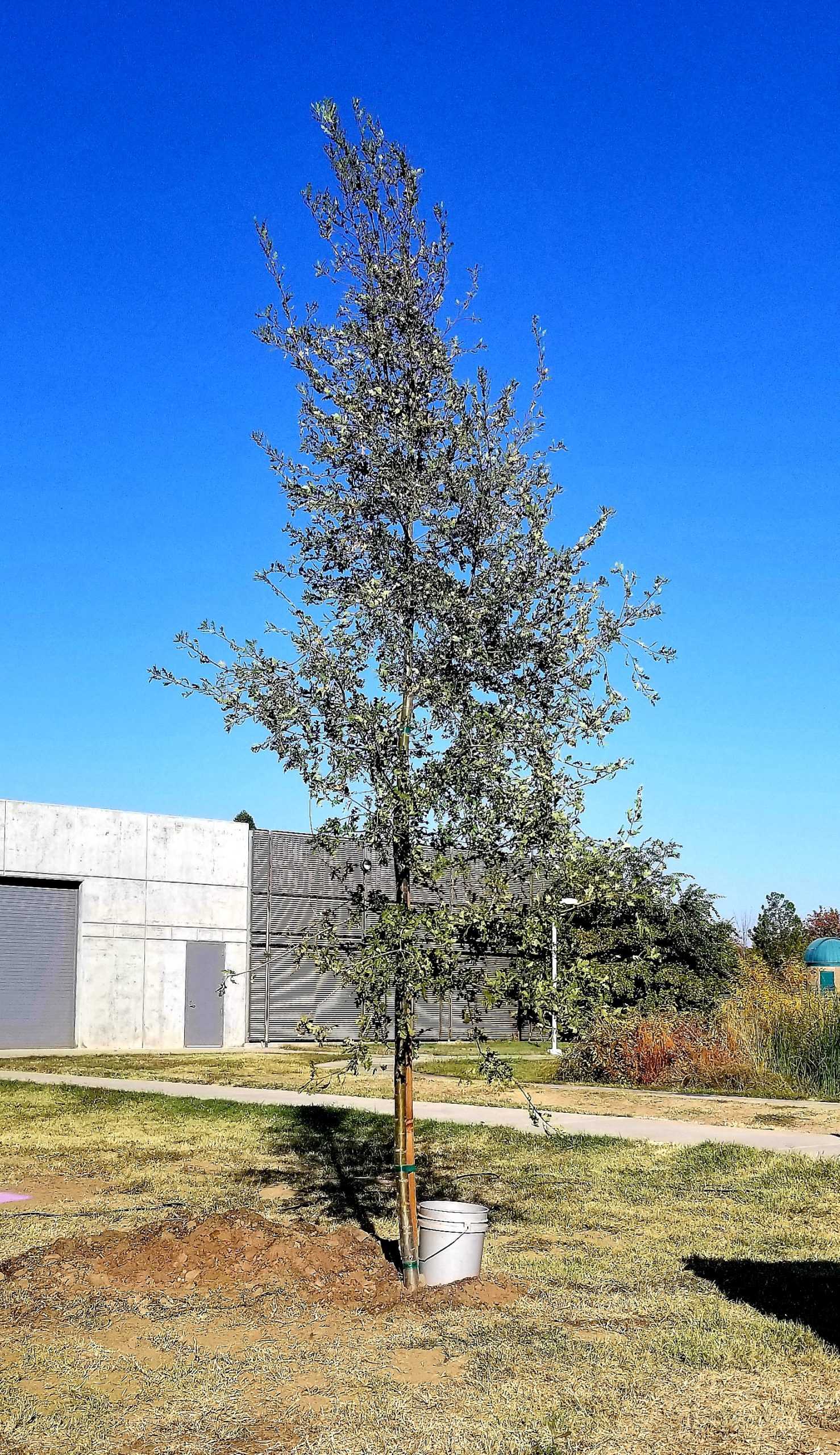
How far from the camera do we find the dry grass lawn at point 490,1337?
4.98 metres

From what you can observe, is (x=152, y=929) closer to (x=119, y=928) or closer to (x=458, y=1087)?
(x=119, y=928)

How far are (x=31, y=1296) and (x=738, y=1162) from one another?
6666 mm

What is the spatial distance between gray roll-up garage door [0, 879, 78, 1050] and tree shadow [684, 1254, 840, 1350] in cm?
2327

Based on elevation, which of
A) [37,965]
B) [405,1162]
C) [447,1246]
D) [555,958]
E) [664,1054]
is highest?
[37,965]

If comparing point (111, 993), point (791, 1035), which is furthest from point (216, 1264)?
point (111, 993)

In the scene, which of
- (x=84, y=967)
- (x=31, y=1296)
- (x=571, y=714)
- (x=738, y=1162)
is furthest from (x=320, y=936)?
(x=84, y=967)

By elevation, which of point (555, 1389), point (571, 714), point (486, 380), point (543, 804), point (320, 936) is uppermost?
point (486, 380)

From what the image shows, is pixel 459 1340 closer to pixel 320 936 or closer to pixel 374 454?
pixel 320 936

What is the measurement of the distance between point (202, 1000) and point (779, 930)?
99.4ft

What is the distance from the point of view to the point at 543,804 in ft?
22.9


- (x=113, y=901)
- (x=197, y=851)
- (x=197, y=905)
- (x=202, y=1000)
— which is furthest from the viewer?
(x=197, y=851)

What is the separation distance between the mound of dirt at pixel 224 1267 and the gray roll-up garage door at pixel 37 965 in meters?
21.8

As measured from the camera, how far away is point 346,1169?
11.4 meters

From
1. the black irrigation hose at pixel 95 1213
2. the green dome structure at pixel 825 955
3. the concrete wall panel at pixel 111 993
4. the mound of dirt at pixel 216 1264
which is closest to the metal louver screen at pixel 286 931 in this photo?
the concrete wall panel at pixel 111 993
